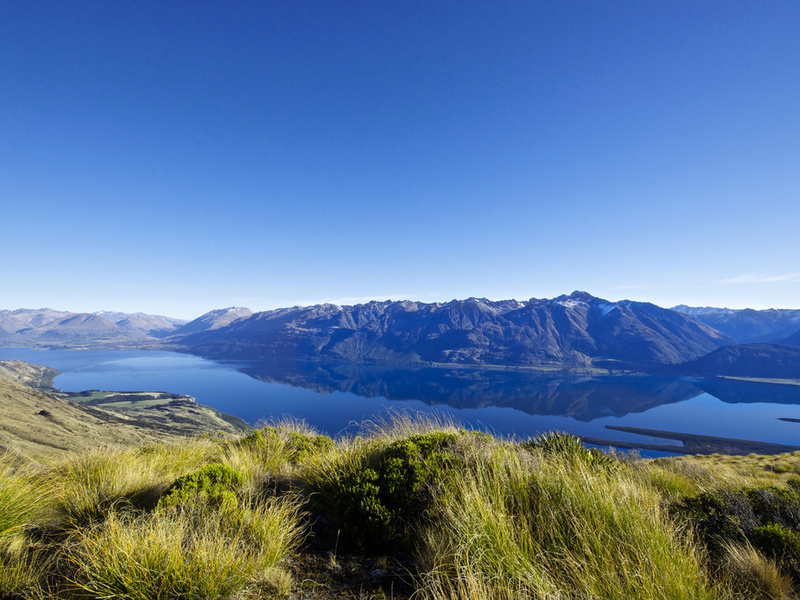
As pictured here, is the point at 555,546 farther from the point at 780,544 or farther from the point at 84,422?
the point at 84,422

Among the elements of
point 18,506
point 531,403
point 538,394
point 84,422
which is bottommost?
point 538,394

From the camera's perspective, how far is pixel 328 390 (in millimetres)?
173375

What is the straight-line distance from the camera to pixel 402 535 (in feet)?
13.1

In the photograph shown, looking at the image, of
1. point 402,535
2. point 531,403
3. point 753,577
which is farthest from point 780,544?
point 531,403

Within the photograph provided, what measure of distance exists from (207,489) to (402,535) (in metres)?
2.49

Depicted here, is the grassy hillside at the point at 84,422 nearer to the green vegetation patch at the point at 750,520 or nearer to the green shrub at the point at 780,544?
the green vegetation patch at the point at 750,520

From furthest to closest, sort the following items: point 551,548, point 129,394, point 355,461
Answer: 1. point 129,394
2. point 355,461
3. point 551,548

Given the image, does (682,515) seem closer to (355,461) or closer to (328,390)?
(355,461)

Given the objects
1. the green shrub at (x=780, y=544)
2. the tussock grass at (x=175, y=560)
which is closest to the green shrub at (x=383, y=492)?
the tussock grass at (x=175, y=560)

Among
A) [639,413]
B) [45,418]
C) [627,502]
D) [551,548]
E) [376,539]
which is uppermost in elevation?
[627,502]

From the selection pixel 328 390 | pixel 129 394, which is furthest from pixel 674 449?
pixel 129 394

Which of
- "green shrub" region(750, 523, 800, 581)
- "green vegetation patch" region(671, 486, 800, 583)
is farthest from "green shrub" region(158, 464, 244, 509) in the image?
"green shrub" region(750, 523, 800, 581)

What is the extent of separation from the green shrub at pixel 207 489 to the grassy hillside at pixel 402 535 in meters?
0.02

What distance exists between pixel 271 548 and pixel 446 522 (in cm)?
183
